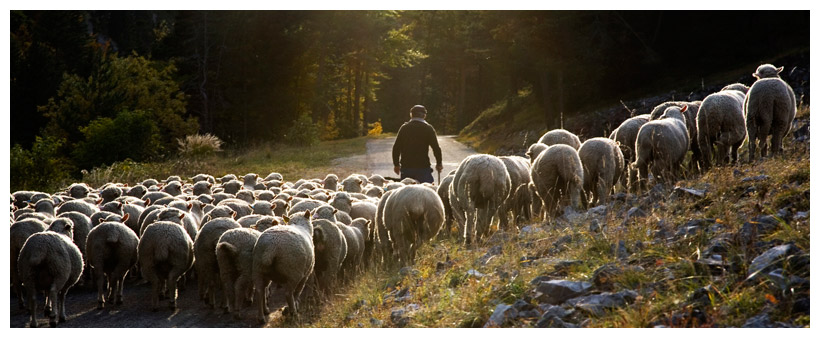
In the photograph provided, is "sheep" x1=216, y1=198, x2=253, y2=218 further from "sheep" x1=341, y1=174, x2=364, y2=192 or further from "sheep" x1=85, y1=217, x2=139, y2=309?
"sheep" x1=341, y1=174, x2=364, y2=192

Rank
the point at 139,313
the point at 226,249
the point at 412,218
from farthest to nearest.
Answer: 1. the point at 412,218
2. the point at 139,313
3. the point at 226,249

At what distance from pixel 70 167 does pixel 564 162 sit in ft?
64.8

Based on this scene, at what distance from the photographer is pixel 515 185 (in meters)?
12.2

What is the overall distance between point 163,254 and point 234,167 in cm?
1759

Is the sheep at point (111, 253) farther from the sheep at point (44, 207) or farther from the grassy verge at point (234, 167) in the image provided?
the grassy verge at point (234, 167)

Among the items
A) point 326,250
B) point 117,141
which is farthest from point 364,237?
point 117,141

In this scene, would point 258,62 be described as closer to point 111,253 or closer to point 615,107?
point 615,107

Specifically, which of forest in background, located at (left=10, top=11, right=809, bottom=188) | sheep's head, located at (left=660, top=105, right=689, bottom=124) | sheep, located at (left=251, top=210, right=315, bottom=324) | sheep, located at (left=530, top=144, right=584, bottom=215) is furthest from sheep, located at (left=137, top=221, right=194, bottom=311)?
forest in background, located at (left=10, top=11, right=809, bottom=188)

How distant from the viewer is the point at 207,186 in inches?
622

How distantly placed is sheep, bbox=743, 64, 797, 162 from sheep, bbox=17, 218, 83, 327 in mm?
9477

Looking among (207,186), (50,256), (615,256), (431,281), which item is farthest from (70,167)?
(615,256)

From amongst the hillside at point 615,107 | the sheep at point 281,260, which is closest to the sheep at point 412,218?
the sheep at point 281,260

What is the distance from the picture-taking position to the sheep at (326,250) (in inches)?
378

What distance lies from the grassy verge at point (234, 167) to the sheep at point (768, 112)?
14.9 metres
